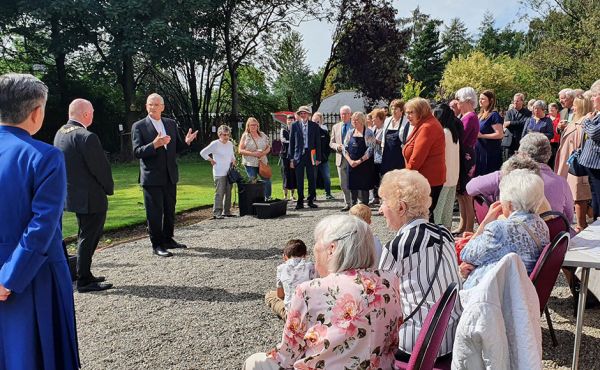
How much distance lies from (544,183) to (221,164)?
21.4 ft

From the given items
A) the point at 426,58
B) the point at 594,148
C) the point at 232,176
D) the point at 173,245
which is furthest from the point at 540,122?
the point at 426,58

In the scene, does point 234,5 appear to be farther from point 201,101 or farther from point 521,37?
point 521,37

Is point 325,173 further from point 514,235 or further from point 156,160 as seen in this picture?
point 514,235

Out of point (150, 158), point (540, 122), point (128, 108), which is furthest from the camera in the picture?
point (128, 108)

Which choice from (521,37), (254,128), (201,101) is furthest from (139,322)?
(521,37)

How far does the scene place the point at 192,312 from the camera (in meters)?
4.52

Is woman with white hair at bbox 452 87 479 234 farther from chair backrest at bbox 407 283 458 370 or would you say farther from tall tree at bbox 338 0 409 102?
tall tree at bbox 338 0 409 102

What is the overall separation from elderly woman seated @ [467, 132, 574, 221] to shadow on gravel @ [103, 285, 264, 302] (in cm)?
237

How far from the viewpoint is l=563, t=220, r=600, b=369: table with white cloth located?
294 cm

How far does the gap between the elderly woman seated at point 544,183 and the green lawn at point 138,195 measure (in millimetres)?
6519

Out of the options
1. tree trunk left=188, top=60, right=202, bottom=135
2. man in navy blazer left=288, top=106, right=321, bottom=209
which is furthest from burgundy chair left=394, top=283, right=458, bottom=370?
tree trunk left=188, top=60, right=202, bottom=135

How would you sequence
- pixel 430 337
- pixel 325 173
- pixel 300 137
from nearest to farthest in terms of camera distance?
pixel 430 337, pixel 300 137, pixel 325 173

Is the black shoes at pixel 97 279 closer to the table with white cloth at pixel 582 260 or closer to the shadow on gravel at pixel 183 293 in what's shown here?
the shadow on gravel at pixel 183 293

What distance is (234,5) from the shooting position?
26.8 m
